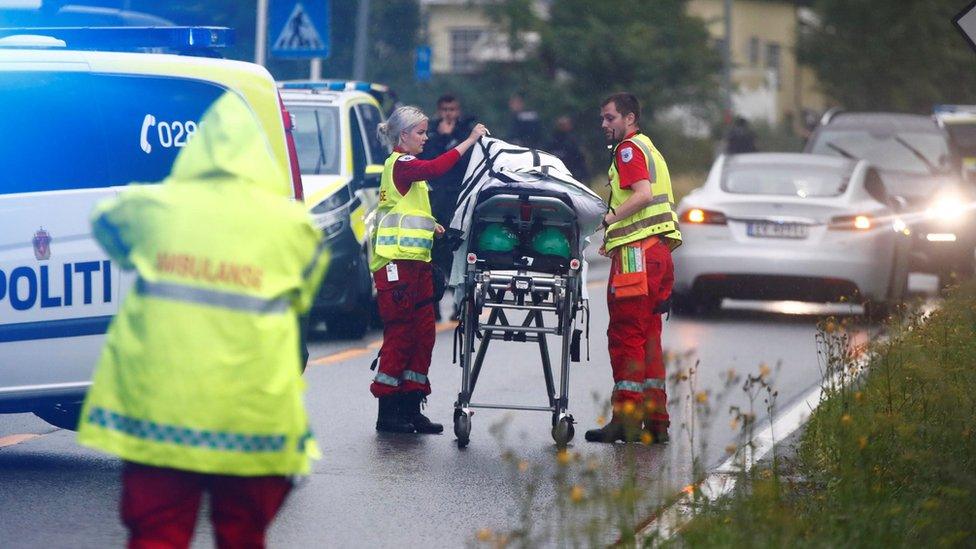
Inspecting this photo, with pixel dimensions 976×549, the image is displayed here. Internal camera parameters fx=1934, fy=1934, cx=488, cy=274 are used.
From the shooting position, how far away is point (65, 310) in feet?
26.7

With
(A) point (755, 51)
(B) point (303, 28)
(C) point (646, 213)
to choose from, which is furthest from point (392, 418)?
(A) point (755, 51)

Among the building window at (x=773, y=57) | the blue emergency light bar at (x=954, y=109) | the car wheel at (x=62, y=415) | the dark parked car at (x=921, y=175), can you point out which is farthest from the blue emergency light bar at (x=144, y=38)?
the building window at (x=773, y=57)

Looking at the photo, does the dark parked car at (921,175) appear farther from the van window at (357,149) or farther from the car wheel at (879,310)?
the van window at (357,149)

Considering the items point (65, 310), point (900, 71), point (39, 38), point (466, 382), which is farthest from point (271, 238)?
point (900, 71)

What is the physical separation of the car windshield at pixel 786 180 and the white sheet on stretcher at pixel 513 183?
7210mm

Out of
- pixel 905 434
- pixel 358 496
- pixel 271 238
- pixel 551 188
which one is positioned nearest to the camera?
pixel 271 238

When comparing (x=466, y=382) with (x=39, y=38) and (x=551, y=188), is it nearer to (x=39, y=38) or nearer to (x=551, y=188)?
(x=551, y=188)

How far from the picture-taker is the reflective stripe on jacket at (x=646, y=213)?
975cm

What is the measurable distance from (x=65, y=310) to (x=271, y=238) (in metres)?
3.73

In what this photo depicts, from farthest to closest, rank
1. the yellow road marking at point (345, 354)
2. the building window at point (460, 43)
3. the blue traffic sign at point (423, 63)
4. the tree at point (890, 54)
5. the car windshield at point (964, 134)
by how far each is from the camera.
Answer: the building window at point (460, 43)
the tree at point (890, 54)
the car windshield at point (964, 134)
the blue traffic sign at point (423, 63)
the yellow road marking at point (345, 354)

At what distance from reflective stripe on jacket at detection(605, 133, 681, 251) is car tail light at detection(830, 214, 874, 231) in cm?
638

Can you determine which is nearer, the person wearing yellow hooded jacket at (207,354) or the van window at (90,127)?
the person wearing yellow hooded jacket at (207,354)

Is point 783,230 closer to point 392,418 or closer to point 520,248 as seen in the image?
point 392,418

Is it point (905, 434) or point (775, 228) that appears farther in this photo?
point (775, 228)
